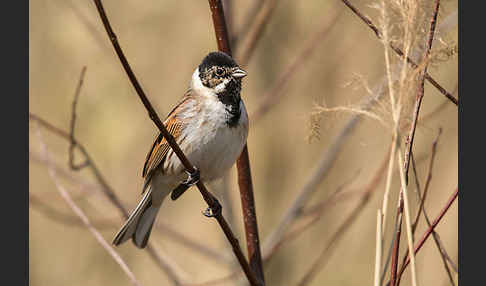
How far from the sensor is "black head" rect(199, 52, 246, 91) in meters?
2.59

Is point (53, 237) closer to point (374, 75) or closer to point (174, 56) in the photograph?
point (174, 56)

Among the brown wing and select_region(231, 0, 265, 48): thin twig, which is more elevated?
select_region(231, 0, 265, 48): thin twig

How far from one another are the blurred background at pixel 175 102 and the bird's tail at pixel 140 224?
1.55 metres

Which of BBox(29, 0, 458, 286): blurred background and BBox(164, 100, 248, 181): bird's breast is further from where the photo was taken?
BBox(29, 0, 458, 286): blurred background

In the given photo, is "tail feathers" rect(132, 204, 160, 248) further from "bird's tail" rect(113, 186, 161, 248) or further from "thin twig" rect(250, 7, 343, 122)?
"thin twig" rect(250, 7, 343, 122)

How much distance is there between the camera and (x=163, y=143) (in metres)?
2.88

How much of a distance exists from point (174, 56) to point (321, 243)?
2.63 meters

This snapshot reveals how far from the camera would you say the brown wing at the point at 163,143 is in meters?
2.82

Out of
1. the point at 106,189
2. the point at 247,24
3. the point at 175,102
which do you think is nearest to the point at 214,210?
the point at 106,189

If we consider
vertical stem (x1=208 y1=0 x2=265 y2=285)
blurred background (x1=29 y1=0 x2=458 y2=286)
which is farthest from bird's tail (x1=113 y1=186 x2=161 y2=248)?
blurred background (x1=29 y1=0 x2=458 y2=286)

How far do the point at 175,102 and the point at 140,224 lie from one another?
11.4 ft

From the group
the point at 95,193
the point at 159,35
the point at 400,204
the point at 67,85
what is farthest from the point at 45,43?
the point at 400,204

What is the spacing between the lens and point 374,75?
4812 mm

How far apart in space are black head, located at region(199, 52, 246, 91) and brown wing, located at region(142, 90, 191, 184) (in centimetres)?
15
